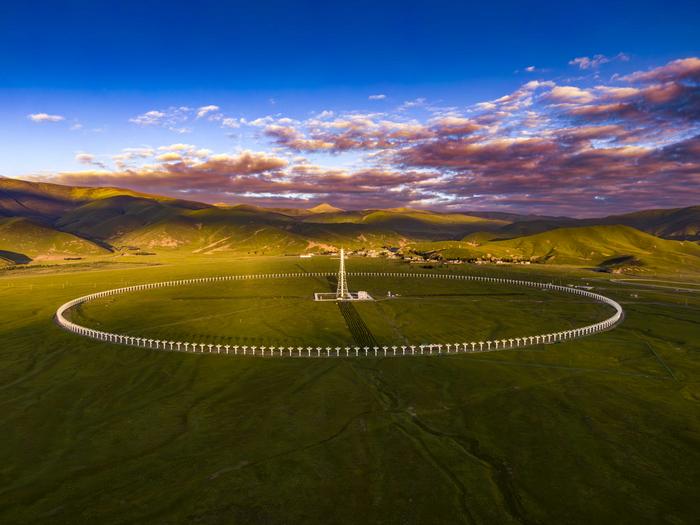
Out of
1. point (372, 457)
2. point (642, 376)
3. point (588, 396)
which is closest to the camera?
point (372, 457)

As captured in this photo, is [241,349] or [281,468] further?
[241,349]

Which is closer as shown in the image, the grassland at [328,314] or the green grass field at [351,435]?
the green grass field at [351,435]

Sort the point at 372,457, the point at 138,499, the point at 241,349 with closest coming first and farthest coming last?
the point at 138,499 → the point at 372,457 → the point at 241,349

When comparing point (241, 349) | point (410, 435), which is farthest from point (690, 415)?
point (241, 349)

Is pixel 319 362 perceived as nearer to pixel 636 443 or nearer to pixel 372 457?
pixel 372 457

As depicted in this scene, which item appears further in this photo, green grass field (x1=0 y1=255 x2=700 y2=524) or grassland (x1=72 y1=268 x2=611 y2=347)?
grassland (x1=72 y1=268 x2=611 y2=347)

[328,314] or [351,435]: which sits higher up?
[351,435]

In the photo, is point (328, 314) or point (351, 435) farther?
point (328, 314)
